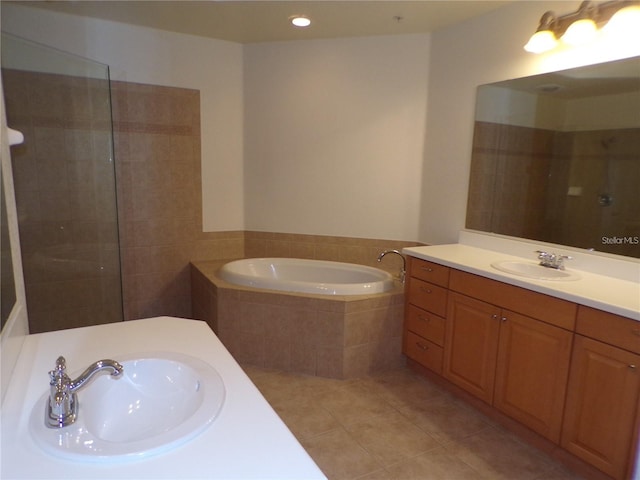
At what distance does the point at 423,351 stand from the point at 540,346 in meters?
0.83

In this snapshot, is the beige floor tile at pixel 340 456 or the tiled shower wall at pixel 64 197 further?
the tiled shower wall at pixel 64 197

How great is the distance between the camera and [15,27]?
2.70 metres

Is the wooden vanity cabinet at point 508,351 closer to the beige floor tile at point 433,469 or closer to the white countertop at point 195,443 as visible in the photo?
the beige floor tile at point 433,469

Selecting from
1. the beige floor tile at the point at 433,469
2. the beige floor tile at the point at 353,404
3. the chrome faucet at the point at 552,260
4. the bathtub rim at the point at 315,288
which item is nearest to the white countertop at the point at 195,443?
the beige floor tile at the point at 433,469

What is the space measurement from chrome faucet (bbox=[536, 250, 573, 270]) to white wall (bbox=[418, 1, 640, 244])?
0.74m

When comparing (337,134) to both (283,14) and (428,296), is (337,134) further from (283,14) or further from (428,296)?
(428,296)

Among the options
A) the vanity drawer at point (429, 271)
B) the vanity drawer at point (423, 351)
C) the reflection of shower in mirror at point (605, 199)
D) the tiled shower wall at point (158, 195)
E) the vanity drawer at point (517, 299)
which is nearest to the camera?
the vanity drawer at point (517, 299)

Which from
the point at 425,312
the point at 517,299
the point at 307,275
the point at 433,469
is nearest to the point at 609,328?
the point at 517,299

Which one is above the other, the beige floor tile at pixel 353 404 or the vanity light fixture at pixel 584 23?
the vanity light fixture at pixel 584 23

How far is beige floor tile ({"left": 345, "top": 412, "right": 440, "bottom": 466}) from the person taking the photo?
1928 millimetres

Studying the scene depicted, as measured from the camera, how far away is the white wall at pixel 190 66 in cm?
281

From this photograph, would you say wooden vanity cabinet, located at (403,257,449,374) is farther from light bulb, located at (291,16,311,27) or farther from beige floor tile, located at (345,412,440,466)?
light bulb, located at (291,16,311,27)

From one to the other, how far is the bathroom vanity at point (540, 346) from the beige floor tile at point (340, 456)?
A: 74 cm

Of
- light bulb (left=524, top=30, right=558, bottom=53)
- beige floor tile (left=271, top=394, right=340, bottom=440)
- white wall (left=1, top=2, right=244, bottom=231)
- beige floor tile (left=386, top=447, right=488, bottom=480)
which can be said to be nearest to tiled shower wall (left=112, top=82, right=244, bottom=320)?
white wall (left=1, top=2, right=244, bottom=231)
